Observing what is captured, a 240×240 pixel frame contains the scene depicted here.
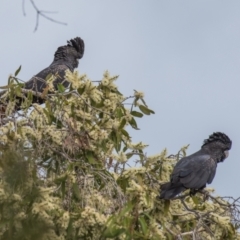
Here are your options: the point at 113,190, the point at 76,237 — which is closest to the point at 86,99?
the point at 113,190

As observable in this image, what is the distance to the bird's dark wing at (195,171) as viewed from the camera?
8.16 metres

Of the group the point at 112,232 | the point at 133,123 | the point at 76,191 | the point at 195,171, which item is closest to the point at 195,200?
the point at 195,171

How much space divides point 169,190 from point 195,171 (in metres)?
1.15

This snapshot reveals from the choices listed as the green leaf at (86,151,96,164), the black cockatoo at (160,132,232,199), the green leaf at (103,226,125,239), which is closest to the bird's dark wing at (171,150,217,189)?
the black cockatoo at (160,132,232,199)

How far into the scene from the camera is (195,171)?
8.55 meters

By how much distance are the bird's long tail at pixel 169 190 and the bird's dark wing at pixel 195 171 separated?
106mm

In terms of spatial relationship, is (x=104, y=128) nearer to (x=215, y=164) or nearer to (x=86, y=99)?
(x=86, y=99)

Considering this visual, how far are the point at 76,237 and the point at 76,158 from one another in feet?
3.17

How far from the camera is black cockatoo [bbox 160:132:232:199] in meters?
7.72

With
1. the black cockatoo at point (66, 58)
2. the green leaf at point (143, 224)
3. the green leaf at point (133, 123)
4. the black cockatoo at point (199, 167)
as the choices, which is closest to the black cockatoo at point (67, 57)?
the black cockatoo at point (66, 58)

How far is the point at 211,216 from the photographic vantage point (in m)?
A: 7.38

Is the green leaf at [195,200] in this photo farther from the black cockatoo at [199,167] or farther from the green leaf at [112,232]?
the green leaf at [112,232]

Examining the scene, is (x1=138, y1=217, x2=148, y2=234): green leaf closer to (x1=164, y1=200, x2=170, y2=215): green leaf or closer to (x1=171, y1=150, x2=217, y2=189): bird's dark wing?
(x1=164, y1=200, x2=170, y2=215): green leaf

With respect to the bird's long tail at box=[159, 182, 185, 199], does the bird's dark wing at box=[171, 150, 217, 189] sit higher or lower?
higher
